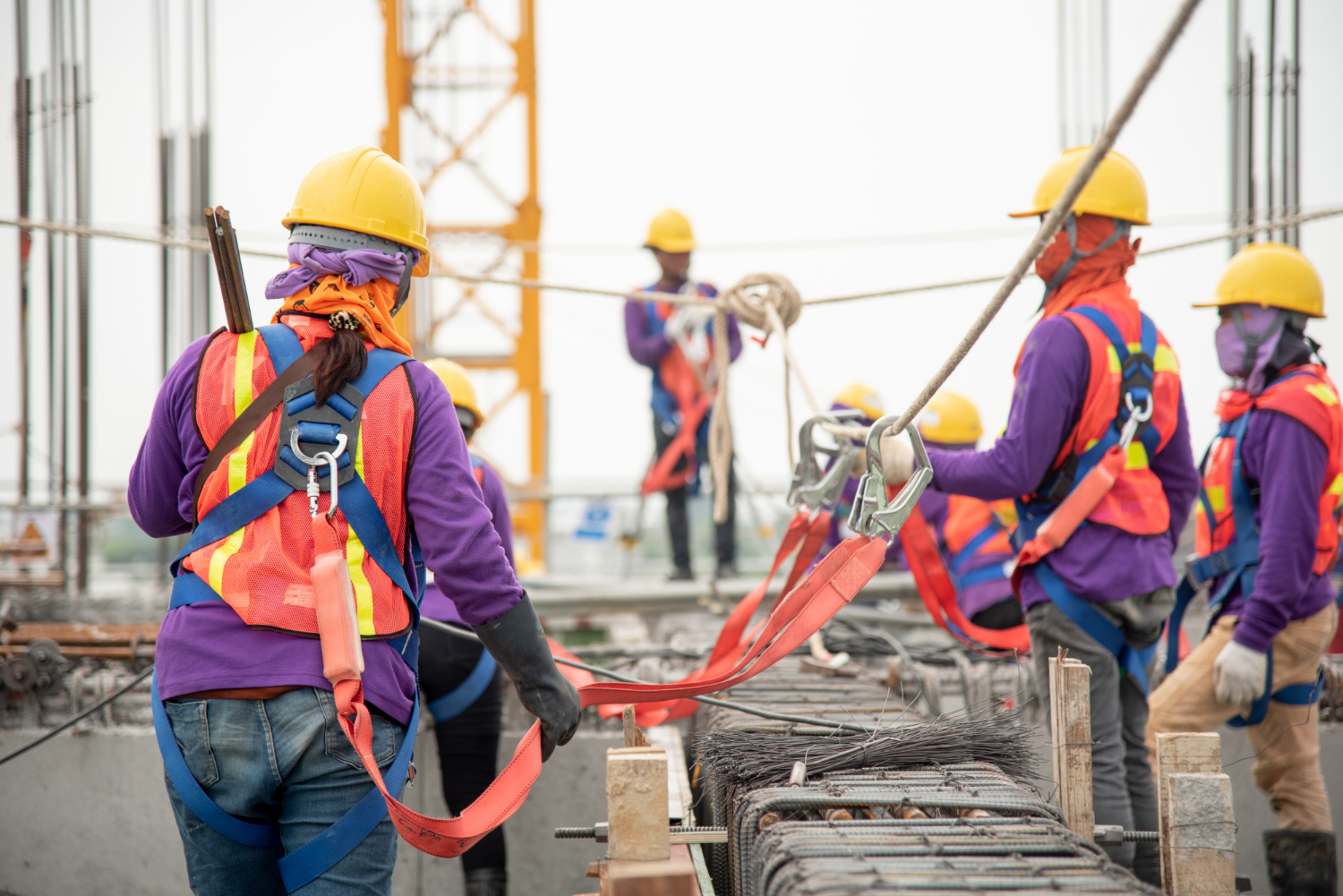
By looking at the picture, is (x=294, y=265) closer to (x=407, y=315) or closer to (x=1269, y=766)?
(x=1269, y=766)

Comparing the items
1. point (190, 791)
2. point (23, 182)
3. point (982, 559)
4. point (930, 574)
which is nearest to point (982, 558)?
point (982, 559)

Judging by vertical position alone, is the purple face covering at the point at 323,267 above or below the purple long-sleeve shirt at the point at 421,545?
above

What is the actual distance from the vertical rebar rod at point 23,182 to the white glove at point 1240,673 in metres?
7.38

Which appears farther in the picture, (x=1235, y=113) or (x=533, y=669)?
(x=1235, y=113)

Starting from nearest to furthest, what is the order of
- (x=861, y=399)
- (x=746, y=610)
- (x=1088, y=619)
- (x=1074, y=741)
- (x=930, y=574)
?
(x=1074, y=741) < (x=1088, y=619) < (x=746, y=610) < (x=930, y=574) < (x=861, y=399)

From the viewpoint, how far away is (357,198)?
2.28 metres

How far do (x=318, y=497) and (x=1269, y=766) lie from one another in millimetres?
3523

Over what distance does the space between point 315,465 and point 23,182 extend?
6.81 metres

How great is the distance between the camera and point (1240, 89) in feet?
24.9

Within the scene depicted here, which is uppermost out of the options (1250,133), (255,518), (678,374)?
(1250,133)

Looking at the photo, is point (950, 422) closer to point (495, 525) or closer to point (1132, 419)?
point (1132, 419)

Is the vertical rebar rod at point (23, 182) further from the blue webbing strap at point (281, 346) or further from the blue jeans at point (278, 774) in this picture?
the blue jeans at point (278, 774)

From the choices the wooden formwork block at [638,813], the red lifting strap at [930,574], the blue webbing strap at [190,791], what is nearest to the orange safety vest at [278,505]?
the blue webbing strap at [190,791]

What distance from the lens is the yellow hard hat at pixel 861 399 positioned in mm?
6734
